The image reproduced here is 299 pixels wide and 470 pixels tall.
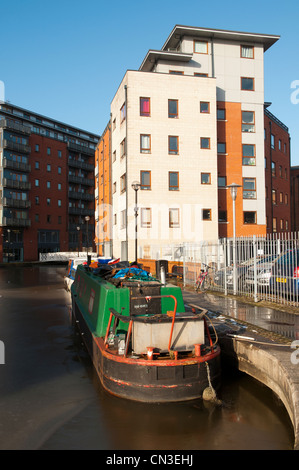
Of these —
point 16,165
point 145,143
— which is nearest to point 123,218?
point 145,143

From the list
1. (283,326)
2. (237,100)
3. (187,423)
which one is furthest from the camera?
(237,100)

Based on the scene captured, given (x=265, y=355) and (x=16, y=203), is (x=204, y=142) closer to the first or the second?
(x=265, y=355)

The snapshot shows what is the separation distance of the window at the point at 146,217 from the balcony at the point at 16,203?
34.0 metres

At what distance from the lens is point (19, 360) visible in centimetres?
755

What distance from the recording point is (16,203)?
192 feet

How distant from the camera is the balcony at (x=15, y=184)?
57347 millimetres

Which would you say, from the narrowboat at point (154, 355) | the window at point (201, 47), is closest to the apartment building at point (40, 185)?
the window at point (201, 47)

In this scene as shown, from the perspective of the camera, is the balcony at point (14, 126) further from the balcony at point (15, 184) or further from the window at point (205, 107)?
the window at point (205, 107)

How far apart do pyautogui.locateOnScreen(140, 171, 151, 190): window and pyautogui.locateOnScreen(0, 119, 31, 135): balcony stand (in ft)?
117

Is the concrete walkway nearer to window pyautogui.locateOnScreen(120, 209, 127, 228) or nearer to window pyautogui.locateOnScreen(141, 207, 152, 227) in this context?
window pyautogui.locateOnScreen(141, 207, 152, 227)

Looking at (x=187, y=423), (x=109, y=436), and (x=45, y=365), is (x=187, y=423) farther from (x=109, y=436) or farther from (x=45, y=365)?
(x=45, y=365)

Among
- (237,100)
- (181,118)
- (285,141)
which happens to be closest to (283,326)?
(181,118)

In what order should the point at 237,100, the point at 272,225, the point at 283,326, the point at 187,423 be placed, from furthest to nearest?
the point at 272,225 < the point at 237,100 < the point at 283,326 < the point at 187,423

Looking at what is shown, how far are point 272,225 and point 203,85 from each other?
53.0 feet
